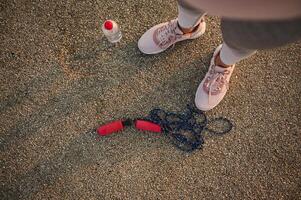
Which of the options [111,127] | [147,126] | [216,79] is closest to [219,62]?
[216,79]

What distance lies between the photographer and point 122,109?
4.38 ft

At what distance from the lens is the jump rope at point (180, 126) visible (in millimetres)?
Answer: 1282

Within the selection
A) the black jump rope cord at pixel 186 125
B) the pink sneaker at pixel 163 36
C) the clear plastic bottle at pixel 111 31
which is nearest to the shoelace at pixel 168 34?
the pink sneaker at pixel 163 36

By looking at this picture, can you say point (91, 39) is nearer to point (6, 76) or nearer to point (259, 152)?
point (6, 76)

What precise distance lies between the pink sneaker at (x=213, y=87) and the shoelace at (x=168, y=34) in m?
0.18

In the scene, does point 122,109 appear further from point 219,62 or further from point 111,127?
point 219,62

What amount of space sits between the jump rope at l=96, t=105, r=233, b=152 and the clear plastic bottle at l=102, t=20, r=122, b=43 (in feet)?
1.16

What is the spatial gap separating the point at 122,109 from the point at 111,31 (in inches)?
12.8

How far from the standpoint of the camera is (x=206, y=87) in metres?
1.29

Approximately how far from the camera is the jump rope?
4.21 ft

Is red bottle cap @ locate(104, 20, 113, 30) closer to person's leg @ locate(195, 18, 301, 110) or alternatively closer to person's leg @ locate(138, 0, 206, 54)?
person's leg @ locate(138, 0, 206, 54)

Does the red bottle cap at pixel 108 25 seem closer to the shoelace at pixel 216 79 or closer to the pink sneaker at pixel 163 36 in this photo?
the pink sneaker at pixel 163 36

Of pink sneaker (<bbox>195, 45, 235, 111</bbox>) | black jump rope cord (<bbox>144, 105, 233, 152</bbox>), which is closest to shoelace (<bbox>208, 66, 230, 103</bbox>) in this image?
pink sneaker (<bbox>195, 45, 235, 111</bbox>)

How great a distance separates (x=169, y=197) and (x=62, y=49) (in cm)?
78
